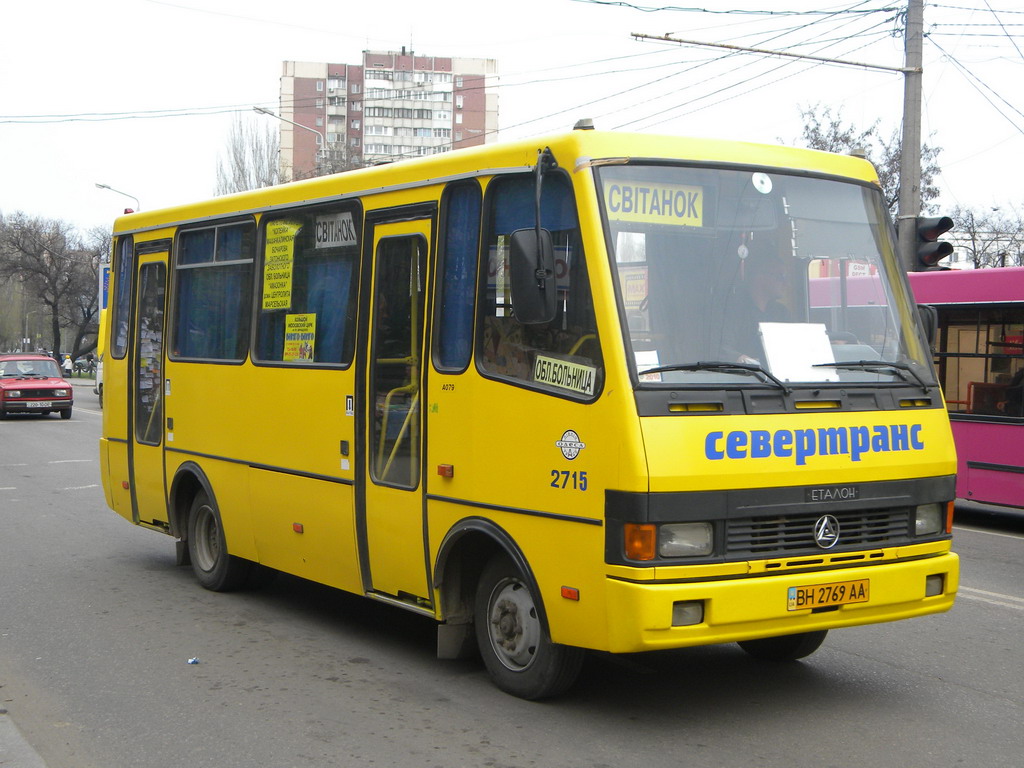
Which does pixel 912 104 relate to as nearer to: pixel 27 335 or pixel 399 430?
pixel 399 430

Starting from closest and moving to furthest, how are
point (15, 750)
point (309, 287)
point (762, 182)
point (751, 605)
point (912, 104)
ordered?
1. point (751, 605)
2. point (15, 750)
3. point (762, 182)
4. point (309, 287)
5. point (912, 104)

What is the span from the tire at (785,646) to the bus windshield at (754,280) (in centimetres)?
158

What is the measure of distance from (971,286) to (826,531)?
8856 mm

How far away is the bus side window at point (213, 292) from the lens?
879 centimetres

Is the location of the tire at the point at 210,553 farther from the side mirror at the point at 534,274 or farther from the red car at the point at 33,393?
the red car at the point at 33,393

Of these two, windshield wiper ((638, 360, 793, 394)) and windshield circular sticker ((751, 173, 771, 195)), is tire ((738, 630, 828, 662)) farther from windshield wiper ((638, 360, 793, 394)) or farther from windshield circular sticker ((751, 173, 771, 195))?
windshield circular sticker ((751, 173, 771, 195))

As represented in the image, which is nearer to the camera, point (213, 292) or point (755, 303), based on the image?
point (755, 303)

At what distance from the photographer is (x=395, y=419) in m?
6.87

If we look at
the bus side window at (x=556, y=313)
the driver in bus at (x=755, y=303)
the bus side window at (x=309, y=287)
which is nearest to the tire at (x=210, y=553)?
the bus side window at (x=309, y=287)

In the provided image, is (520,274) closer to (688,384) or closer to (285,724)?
(688,384)

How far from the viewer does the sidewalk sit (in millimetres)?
5270

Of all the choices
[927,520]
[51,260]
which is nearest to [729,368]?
[927,520]

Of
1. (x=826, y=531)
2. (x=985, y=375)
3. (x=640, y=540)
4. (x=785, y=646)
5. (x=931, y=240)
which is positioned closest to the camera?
(x=640, y=540)

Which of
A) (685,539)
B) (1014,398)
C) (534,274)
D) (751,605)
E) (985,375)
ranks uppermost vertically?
(534,274)
